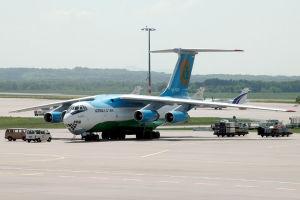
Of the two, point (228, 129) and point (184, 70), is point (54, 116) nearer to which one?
point (184, 70)

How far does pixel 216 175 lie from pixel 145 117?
88.5 ft

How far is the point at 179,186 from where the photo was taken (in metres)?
25.8

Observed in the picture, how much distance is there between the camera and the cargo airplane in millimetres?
54938

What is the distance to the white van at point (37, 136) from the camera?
54.6 meters

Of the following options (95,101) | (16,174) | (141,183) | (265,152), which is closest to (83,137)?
(95,101)

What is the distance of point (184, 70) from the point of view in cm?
6375

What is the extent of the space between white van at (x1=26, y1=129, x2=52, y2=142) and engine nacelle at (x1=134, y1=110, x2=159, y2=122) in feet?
25.4

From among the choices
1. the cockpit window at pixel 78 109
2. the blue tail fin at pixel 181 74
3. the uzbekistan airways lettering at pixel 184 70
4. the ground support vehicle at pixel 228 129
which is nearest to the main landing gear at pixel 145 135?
the blue tail fin at pixel 181 74

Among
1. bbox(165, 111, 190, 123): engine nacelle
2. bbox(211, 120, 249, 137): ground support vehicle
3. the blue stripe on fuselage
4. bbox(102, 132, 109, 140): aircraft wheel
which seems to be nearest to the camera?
the blue stripe on fuselage

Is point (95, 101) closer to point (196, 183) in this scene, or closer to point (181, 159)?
point (181, 159)

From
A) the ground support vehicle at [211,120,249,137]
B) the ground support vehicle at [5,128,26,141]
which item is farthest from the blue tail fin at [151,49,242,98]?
the ground support vehicle at [5,128,26,141]

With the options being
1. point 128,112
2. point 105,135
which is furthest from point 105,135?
point 128,112

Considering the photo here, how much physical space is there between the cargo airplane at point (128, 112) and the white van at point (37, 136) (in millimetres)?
1931

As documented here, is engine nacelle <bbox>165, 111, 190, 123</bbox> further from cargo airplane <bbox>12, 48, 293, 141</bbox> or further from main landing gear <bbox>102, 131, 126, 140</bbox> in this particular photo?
main landing gear <bbox>102, 131, 126, 140</bbox>
